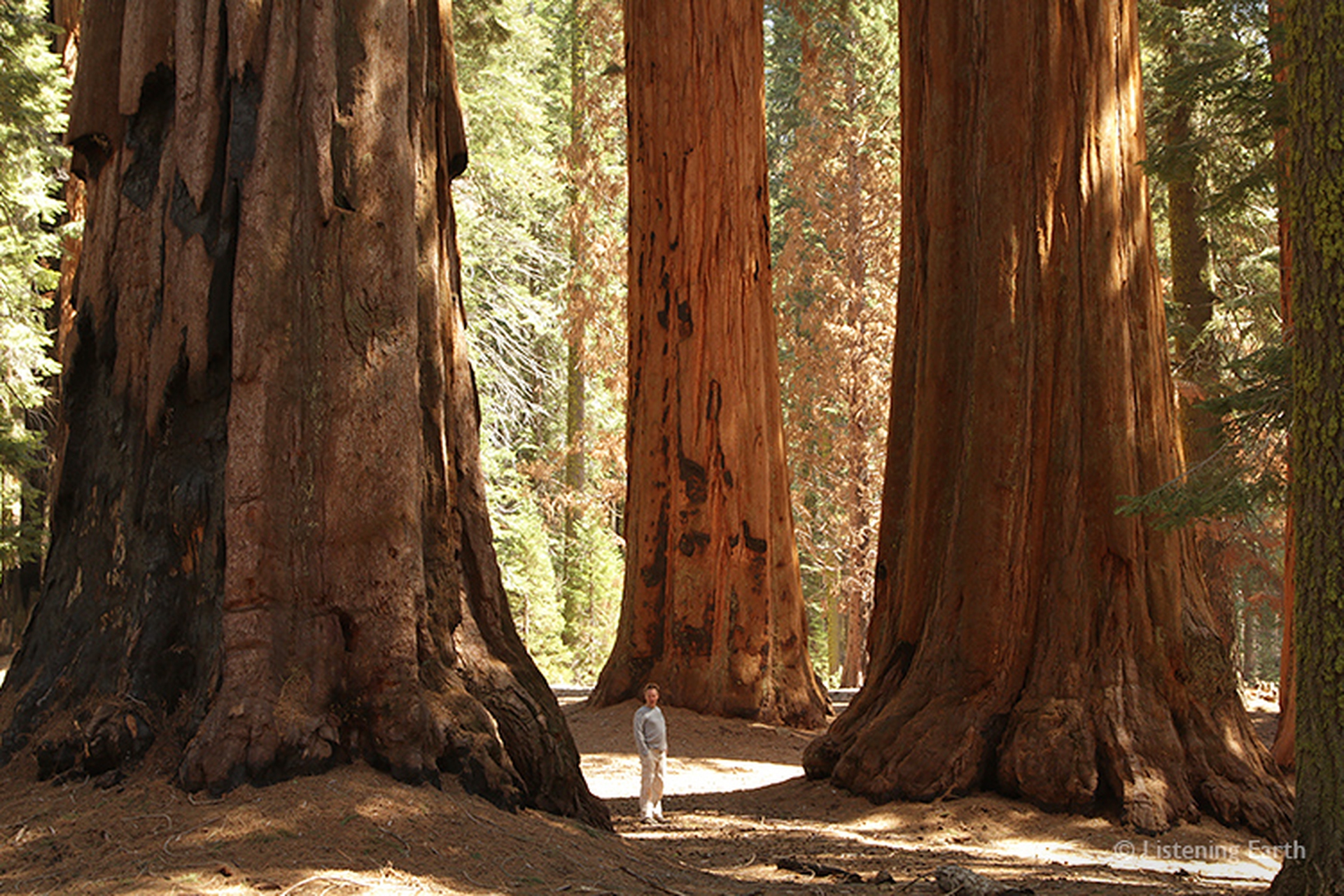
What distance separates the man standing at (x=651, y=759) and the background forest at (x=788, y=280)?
3228 mm

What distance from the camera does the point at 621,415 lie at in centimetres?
3359

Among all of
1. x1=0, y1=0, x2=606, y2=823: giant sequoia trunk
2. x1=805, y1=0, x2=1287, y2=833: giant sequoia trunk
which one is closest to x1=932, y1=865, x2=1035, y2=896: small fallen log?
x1=0, y1=0, x2=606, y2=823: giant sequoia trunk

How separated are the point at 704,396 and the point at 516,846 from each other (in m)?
7.92

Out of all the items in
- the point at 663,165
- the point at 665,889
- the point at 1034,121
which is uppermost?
the point at 663,165

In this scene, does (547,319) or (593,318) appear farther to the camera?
(547,319)

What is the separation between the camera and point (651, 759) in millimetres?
7391

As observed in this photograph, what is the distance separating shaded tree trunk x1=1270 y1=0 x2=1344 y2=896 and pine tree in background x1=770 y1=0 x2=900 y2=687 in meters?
18.0

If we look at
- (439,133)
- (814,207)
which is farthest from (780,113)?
(439,133)

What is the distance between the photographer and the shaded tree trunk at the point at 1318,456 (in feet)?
12.3

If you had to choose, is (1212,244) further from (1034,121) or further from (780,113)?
(780,113)

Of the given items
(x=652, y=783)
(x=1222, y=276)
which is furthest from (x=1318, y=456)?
(x=1222, y=276)

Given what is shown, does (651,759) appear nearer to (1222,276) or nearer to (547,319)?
(1222,276)

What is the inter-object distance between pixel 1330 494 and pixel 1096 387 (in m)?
3.63

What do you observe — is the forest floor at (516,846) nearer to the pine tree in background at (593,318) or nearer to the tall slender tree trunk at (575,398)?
the pine tree in background at (593,318)
